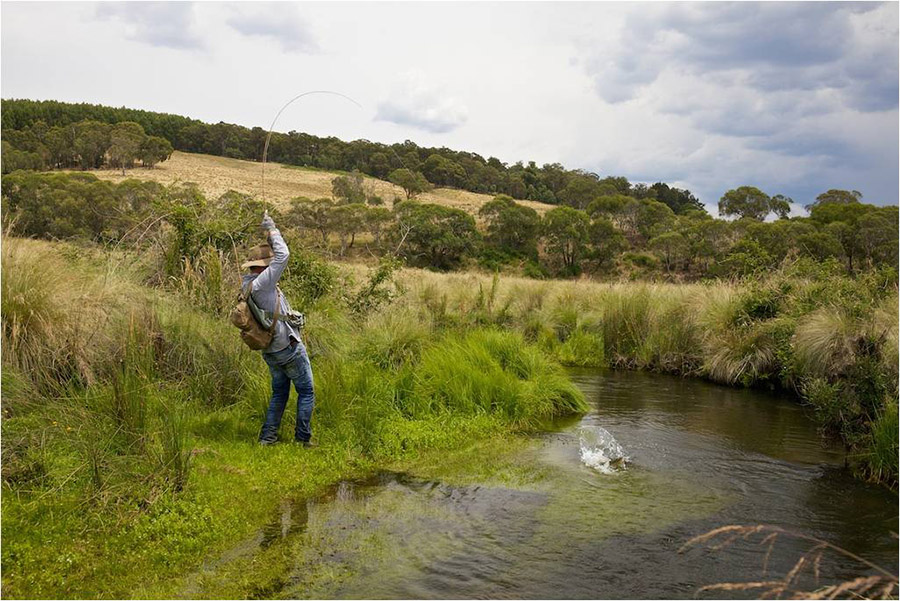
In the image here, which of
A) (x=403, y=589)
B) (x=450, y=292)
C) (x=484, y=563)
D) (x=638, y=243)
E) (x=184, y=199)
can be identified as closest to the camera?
(x=403, y=589)

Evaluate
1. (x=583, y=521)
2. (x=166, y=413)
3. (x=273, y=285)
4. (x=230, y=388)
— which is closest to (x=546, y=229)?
(x=230, y=388)

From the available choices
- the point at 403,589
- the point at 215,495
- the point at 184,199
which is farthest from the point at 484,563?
the point at 184,199

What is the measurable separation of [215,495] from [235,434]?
1600 millimetres

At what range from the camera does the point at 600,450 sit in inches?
332

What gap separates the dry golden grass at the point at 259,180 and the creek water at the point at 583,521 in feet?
155

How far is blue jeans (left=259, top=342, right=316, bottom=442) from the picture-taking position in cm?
708

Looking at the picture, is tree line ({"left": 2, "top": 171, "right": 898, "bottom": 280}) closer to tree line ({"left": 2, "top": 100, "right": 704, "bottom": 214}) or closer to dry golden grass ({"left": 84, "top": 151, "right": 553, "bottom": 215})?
dry golden grass ({"left": 84, "top": 151, "right": 553, "bottom": 215})

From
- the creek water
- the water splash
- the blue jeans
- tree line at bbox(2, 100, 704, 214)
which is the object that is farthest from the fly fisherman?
tree line at bbox(2, 100, 704, 214)

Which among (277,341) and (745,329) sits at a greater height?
(745,329)

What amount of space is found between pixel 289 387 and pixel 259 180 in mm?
64723

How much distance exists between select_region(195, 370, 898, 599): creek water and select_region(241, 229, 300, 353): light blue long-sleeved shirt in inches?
63.1

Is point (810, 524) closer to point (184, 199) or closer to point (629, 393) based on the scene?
point (629, 393)

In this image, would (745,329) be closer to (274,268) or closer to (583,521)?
(583,521)

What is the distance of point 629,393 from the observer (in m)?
12.4
